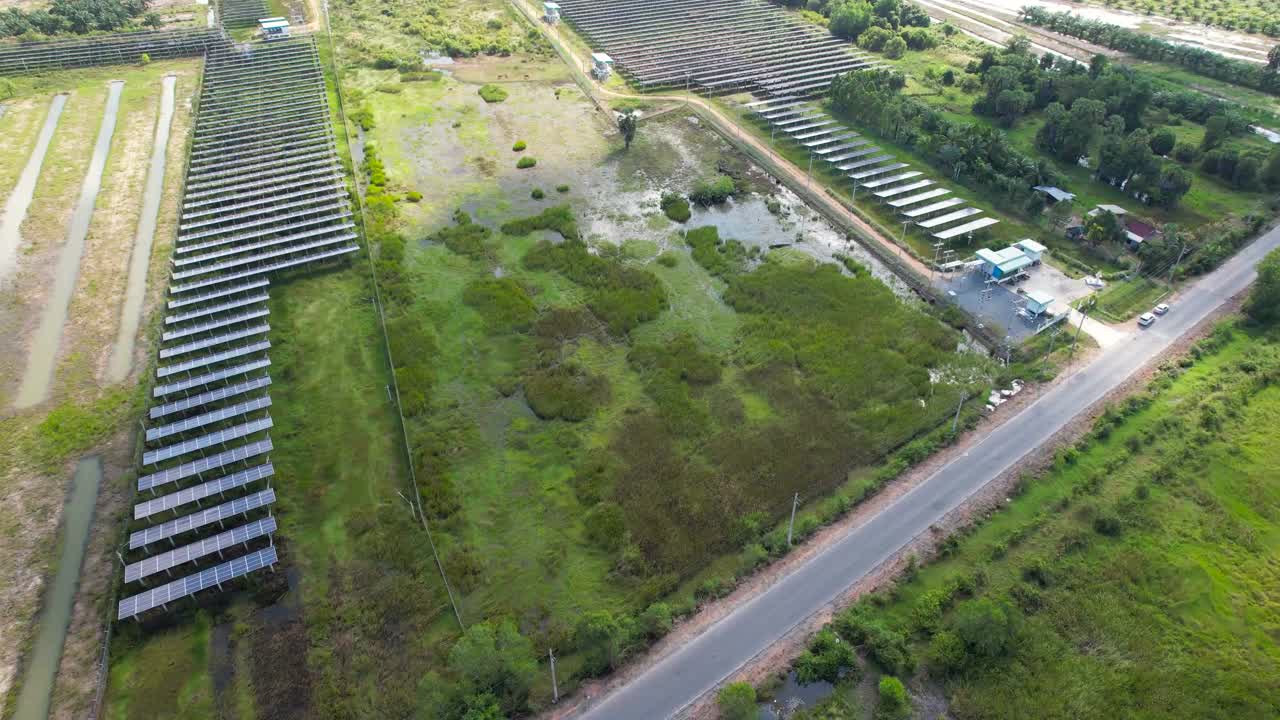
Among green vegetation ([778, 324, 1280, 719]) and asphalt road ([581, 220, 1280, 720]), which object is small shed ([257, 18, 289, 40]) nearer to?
asphalt road ([581, 220, 1280, 720])

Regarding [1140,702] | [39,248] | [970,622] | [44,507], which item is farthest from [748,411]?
[39,248]

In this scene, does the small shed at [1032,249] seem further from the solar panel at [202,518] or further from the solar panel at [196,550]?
the solar panel at [196,550]

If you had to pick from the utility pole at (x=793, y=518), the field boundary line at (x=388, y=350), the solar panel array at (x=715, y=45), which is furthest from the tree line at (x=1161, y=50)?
the field boundary line at (x=388, y=350)

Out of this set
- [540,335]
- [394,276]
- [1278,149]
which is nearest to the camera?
[540,335]

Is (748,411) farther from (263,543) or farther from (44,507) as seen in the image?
(44,507)

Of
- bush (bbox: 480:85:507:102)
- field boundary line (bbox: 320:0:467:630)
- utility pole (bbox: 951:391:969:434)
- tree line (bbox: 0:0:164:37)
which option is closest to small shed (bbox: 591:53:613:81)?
bush (bbox: 480:85:507:102)

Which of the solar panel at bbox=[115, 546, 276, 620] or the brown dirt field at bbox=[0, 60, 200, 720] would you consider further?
the brown dirt field at bbox=[0, 60, 200, 720]
